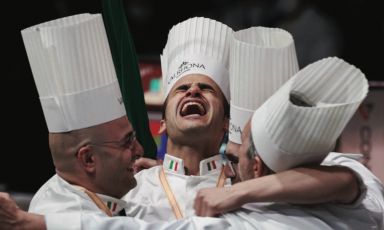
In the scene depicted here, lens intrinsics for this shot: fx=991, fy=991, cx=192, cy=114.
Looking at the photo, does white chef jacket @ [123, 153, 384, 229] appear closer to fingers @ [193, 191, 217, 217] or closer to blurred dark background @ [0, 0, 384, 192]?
fingers @ [193, 191, 217, 217]

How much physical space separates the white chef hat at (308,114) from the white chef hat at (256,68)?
26 centimetres

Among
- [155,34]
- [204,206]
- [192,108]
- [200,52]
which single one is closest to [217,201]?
[204,206]

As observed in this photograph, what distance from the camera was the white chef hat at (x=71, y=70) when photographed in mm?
2301

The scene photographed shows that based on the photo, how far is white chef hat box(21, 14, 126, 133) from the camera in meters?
2.30

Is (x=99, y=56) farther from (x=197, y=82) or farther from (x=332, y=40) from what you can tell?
(x=332, y=40)

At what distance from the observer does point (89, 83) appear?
7.75 ft

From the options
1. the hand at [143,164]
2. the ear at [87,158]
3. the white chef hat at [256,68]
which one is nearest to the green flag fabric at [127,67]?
the hand at [143,164]

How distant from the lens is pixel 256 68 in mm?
2387

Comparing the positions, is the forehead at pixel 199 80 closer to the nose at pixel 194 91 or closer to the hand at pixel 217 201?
the nose at pixel 194 91

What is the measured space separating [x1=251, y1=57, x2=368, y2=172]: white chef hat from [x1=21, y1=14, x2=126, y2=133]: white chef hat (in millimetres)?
430

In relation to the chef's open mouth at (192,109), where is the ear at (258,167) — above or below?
above

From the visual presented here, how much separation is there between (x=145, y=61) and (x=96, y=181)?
1735 mm

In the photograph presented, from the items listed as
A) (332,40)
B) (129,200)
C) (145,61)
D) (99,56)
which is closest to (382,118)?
(332,40)

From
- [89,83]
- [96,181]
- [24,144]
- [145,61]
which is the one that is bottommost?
[24,144]
